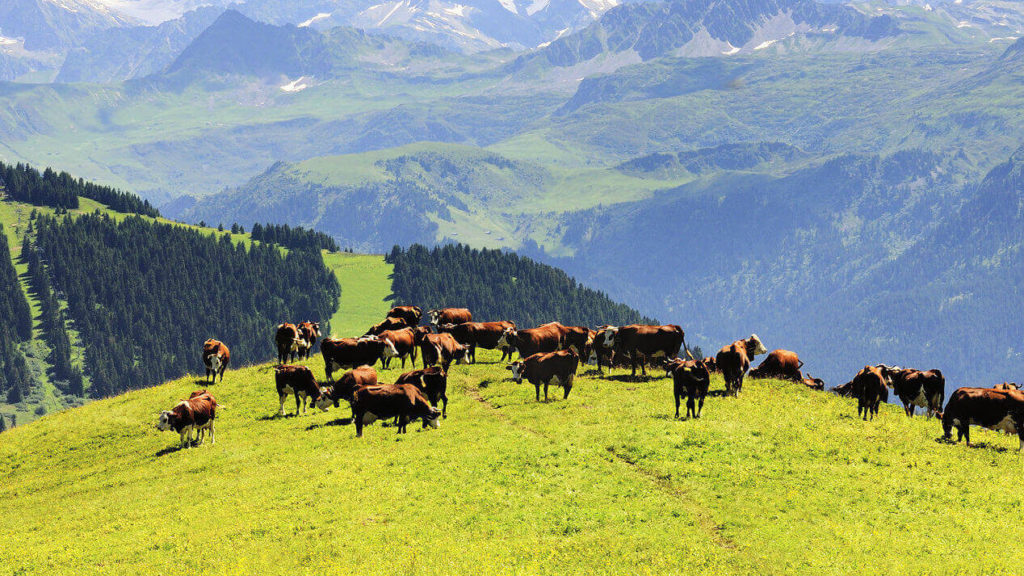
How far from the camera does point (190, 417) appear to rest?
4184 cm

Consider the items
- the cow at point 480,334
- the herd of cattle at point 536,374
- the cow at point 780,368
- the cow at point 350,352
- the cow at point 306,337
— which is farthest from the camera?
the cow at point 480,334

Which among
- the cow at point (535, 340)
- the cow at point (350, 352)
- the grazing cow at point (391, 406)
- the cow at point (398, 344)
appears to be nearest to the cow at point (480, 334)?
the cow at point (535, 340)

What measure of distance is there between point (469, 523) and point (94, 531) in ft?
47.3

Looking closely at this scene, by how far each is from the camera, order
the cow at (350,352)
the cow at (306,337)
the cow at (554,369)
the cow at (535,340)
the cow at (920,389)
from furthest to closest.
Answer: the cow at (306,337) → the cow at (535,340) → the cow at (350,352) → the cow at (554,369) → the cow at (920,389)

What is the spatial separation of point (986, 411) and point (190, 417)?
3818 cm

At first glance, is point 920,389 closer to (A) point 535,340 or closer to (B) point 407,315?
(A) point 535,340

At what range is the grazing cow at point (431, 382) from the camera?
4228 centimetres

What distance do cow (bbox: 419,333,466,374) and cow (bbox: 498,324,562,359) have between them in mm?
4100

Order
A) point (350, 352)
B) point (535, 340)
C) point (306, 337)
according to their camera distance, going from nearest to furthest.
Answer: point (350, 352) < point (535, 340) < point (306, 337)

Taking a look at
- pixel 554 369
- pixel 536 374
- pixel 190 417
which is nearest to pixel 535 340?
pixel 536 374

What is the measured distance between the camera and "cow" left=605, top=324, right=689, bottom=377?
172 feet

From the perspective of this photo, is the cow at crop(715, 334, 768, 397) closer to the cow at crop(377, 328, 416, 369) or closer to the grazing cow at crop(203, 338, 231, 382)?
the cow at crop(377, 328, 416, 369)

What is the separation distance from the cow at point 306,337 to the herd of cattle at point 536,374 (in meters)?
0.09

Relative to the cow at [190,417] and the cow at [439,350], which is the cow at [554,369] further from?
the cow at [190,417]
